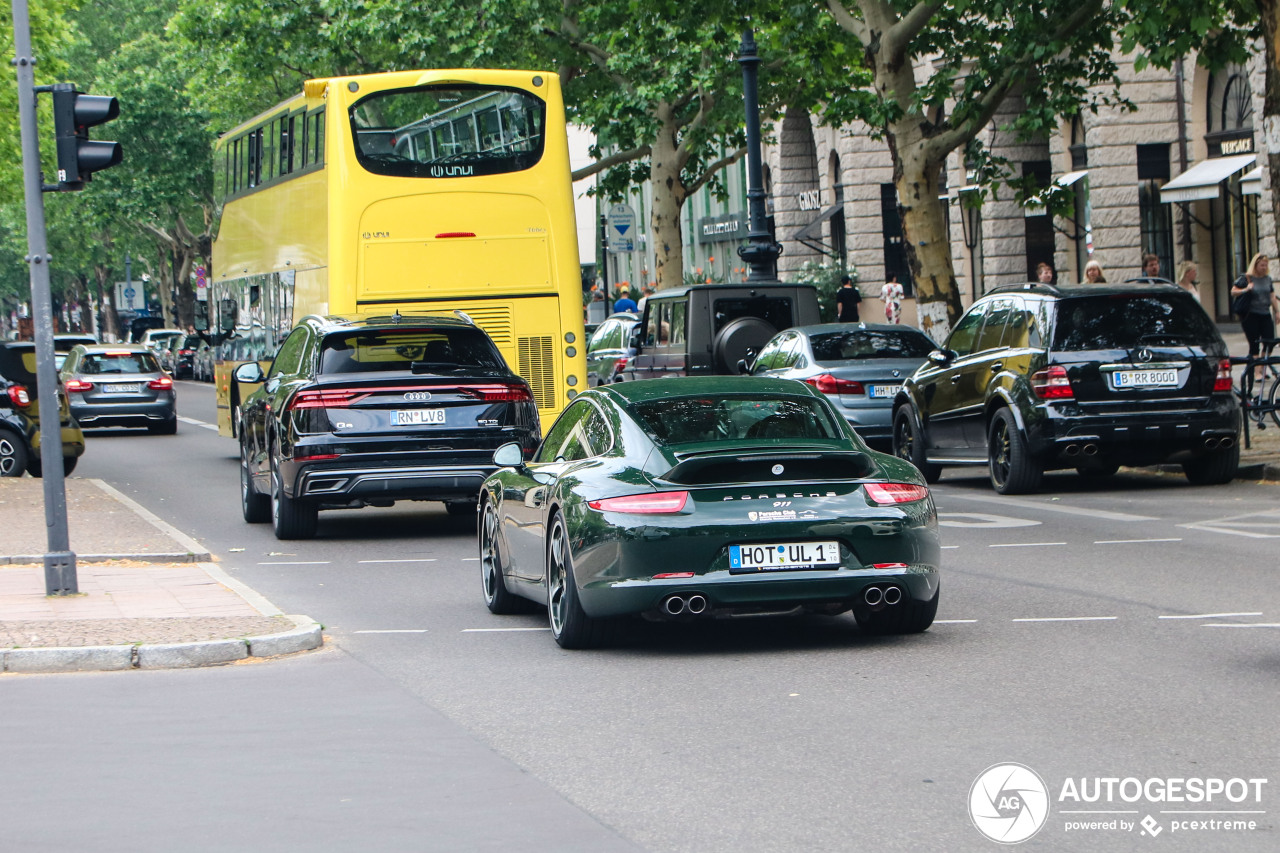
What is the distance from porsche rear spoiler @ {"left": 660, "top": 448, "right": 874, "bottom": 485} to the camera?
897cm

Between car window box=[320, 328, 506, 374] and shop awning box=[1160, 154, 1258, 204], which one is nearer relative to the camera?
car window box=[320, 328, 506, 374]

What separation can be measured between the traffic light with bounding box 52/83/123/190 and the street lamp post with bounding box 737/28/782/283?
16531mm

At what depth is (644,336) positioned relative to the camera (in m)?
27.0

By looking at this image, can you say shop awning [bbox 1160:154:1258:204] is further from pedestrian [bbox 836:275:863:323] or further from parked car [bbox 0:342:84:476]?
parked car [bbox 0:342:84:476]

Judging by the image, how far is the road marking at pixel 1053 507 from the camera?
15.1 meters

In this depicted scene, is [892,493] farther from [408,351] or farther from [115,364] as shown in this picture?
[115,364]

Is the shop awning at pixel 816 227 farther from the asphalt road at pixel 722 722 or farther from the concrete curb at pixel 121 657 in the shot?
the concrete curb at pixel 121 657

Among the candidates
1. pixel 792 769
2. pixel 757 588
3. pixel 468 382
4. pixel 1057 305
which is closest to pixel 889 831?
pixel 792 769

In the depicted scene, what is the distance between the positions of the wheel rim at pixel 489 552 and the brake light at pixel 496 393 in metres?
3.87

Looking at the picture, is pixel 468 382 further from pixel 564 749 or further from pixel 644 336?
pixel 644 336

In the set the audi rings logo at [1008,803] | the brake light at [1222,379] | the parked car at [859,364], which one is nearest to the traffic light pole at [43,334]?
the audi rings logo at [1008,803]

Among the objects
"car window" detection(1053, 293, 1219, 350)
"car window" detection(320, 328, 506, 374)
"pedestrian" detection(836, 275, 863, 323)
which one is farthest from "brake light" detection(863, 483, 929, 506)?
"pedestrian" detection(836, 275, 863, 323)

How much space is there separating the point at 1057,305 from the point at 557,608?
836 centimetres

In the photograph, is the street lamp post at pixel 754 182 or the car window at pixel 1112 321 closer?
the car window at pixel 1112 321
